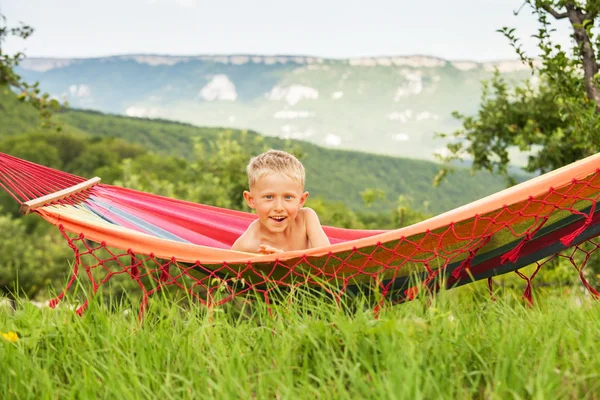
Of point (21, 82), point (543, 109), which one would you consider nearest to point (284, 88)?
point (543, 109)

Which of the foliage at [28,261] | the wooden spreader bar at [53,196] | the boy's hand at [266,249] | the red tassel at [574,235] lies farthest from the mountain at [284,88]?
the red tassel at [574,235]

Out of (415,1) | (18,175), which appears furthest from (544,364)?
(415,1)

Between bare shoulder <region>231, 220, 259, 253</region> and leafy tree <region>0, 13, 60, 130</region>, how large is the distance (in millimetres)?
2043

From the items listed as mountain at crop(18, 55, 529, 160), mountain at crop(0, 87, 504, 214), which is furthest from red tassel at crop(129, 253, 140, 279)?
mountain at crop(18, 55, 529, 160)

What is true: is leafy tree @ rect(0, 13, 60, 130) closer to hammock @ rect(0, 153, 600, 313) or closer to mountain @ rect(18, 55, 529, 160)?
hammock @ rect(0, 153, 600, 313)

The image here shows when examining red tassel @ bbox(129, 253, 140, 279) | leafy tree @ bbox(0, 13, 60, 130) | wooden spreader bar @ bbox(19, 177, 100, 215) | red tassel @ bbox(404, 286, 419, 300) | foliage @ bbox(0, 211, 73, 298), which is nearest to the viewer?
red tassel @ bbox(404, 286, 419, 300)

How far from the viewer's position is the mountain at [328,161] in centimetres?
4138

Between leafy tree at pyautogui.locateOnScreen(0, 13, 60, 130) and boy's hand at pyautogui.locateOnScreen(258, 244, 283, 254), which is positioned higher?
leafy tree at pyautogui.locateOnScreen(0, 13, 60, 130)

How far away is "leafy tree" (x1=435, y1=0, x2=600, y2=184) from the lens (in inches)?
128

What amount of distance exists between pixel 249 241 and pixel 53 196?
32.6 inches

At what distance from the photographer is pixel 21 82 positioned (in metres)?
4.71

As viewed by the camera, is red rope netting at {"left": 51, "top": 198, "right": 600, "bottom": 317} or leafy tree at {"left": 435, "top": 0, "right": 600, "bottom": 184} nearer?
red rope netting at {"left": 51, "top": 198, "right": 600, "bottom": 317}

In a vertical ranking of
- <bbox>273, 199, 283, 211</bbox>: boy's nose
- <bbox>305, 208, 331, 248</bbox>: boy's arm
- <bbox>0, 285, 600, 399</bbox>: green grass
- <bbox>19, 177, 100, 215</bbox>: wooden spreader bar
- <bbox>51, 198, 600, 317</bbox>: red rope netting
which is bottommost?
<bbox>0, 285, 600, 399</bbox>: green grass

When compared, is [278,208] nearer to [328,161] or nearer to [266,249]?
[266,249]
